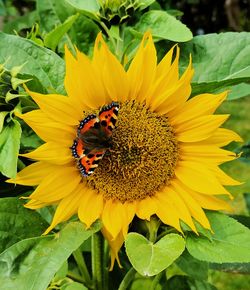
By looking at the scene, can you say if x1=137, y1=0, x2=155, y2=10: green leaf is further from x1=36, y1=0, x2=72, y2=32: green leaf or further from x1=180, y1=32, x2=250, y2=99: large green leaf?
x1=36, y1=0, x2=72, y2=32: green leaf

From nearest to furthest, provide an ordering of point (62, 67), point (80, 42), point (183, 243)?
point (183, 243), point (62, 67), point (80, 42)

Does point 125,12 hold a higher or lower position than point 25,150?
higher

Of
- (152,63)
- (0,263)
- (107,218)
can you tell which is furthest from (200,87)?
(0,263)

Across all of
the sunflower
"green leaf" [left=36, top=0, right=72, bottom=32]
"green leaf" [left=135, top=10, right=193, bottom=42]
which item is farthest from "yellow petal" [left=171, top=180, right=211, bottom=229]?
"green leaf" [left=36, top=0, right=72, bottom=32]

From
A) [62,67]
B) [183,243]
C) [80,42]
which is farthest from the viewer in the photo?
[80,42]

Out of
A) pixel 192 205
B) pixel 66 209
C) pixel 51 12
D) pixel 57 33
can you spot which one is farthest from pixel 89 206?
pixel 51 12

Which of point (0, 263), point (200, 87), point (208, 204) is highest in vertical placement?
point (200, 87)

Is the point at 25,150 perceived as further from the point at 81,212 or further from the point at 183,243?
the point at 183,243

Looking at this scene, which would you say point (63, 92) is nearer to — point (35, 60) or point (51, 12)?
point (35, 60)

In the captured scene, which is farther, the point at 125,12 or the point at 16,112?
the point at 125,12
